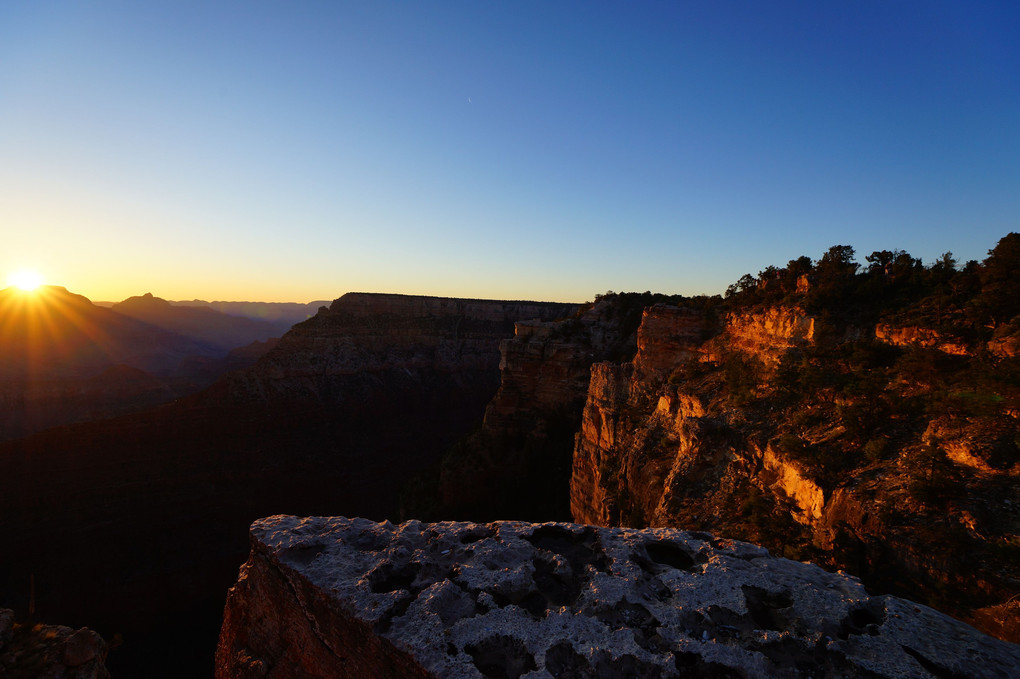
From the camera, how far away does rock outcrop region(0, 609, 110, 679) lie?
8648 millimetres

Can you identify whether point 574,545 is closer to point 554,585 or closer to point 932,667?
point 554,585

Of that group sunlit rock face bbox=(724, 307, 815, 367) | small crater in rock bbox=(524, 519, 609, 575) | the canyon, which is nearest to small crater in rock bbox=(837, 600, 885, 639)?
small crater in rock bbox=(524, 519, 609, 575)

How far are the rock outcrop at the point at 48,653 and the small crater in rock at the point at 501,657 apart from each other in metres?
10.9

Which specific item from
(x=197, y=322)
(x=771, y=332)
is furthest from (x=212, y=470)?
(x=197, y=322)

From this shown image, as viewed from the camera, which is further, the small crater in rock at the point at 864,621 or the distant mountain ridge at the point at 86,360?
the distant mountain ridge at the point at 86,360

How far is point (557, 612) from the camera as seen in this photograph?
3746 millimetres

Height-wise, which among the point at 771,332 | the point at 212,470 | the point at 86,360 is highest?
the point at 771,332

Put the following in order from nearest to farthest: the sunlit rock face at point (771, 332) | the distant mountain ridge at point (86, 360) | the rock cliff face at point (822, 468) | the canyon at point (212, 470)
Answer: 1. the rock cliff face at point (822, 468)
2. the sunlit rock face at point (771, 332)
3. the canyon at point (212, 470)
4. the distant mountain ridge at point (86, 360)

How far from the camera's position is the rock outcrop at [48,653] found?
28.4 feet

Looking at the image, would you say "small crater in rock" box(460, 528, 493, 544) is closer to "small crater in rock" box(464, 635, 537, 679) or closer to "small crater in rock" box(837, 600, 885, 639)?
"small crater in rock" box(464, 635, 537, 679)

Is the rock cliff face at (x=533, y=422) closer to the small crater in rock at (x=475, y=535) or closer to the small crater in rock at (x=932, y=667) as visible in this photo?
the small crater in rock at (x=475, y=535)

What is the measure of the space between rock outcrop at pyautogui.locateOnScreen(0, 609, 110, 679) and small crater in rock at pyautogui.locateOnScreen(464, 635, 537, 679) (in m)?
10.9

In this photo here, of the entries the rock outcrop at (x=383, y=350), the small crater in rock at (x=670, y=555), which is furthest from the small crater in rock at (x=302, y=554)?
the rock outcrop at (x=383, y=350)

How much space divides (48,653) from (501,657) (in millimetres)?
12030
